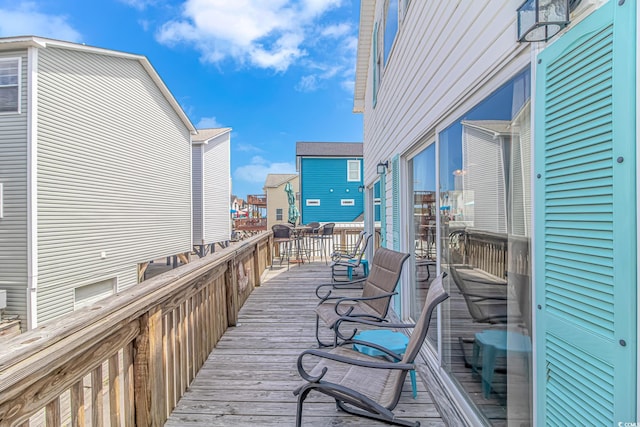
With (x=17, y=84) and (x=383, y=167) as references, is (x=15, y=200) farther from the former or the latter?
(x=383, y=167)

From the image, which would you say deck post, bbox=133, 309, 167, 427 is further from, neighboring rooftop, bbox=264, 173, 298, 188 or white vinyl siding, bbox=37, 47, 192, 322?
neighboring rooftop, bbox=264, 173, 298, 188

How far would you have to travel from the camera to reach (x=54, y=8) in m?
11.0

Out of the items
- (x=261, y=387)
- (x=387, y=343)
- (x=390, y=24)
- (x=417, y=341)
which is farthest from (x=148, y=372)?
(x=390, y=24)

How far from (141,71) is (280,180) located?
15.7 meters

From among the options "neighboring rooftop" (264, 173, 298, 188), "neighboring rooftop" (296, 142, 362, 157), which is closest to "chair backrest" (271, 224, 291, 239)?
"neighboring rooftop" (296, 142, 362, 157)

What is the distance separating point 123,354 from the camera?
5.63 feet

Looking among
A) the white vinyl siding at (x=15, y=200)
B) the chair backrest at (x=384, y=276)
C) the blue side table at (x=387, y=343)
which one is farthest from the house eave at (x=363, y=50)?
the white vinyl siding at (x=15, y=200)

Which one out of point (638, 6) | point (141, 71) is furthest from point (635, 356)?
point (141, 71)

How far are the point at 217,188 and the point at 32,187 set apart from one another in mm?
8615

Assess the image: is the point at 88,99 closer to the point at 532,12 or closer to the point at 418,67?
the point at 418,67

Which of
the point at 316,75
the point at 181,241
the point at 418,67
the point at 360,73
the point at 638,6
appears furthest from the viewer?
the point at 316,75

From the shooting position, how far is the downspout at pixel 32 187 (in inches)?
276

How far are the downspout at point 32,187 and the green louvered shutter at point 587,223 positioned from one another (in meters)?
9.14

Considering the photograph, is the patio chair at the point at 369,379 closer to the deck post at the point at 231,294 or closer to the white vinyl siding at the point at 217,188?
the deck post at the point at 231,294
